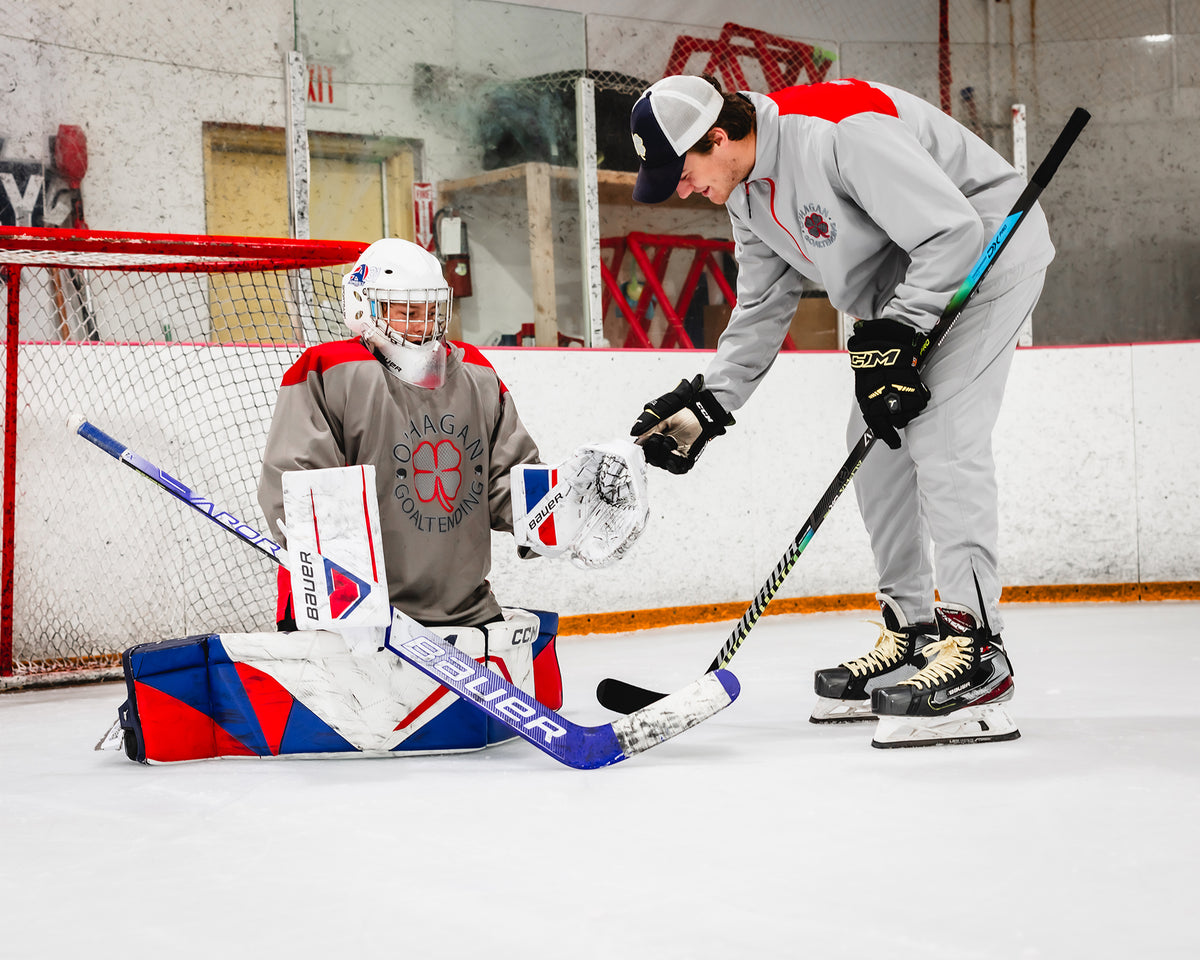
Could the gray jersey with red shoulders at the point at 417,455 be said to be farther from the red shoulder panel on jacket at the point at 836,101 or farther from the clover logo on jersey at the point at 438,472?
the red shoulder panel on jacket at the point at 836,101

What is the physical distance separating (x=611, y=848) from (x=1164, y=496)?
309 cm

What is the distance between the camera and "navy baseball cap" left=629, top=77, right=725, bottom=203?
182cm

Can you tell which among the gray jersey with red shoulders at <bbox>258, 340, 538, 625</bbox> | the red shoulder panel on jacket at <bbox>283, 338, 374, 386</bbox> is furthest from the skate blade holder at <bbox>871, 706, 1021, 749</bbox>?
the red shoulder panel on jacket at <bbox>283, 338, 374, 386</bbox>

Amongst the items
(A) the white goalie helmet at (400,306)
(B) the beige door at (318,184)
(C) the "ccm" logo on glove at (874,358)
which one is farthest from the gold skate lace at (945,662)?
(B) the beige door at (318,184)

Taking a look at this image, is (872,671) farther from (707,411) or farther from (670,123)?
(670,123)

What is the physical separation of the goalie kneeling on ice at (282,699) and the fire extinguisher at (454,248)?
104 inches

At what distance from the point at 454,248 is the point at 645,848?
3.36 meters

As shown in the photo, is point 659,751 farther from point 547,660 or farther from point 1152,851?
point 1152,851

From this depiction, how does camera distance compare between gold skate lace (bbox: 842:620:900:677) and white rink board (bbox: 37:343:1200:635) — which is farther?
white rink board (bbox: 37:343:1200:635)

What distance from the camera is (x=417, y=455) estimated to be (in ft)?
6.42

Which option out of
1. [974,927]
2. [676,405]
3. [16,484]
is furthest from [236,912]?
[16,484]

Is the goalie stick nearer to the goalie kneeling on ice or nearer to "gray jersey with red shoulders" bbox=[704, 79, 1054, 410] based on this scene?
the goalie kneeling on ice

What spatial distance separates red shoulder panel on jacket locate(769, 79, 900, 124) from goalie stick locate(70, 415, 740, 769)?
2.86ft

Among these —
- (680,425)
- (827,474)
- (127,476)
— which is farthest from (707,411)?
(827,474)
